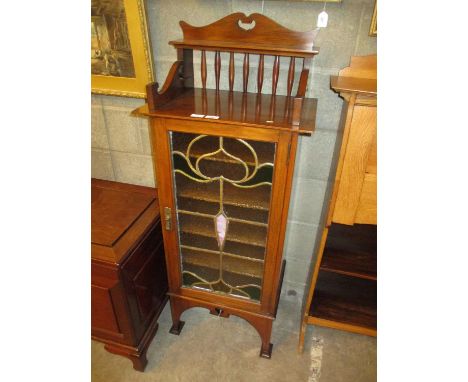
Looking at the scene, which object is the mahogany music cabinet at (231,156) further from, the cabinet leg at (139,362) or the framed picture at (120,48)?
the cabinet leg at (139,362)

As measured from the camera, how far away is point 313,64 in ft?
4.41

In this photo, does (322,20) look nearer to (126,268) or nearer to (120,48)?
(120,48)

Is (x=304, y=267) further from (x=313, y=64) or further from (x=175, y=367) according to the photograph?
(x=313, y=64)

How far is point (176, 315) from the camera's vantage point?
181 cm

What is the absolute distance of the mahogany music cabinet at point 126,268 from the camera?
1377 mm

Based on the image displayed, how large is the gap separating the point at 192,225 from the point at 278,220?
0.43 meters

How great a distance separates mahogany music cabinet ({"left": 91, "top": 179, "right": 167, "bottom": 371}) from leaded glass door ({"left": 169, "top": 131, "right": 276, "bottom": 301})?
18 cm

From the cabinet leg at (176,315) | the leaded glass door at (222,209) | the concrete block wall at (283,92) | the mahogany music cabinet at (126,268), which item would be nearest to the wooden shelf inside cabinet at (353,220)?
the concrete block wall at (283,92)

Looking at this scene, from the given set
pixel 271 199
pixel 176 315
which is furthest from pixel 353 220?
pixel 176 315

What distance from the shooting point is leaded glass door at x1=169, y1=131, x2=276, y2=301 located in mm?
1206

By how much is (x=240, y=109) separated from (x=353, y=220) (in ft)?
2.01

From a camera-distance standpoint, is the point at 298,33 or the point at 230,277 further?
the point at 230,277

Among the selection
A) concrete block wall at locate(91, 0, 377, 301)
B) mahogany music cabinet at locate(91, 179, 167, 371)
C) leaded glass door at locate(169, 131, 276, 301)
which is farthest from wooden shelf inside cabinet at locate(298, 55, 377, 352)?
mahogany music cabinet at locate(91, 179, 167, 371)

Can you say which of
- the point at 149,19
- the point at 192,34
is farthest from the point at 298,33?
the point at 149,19
